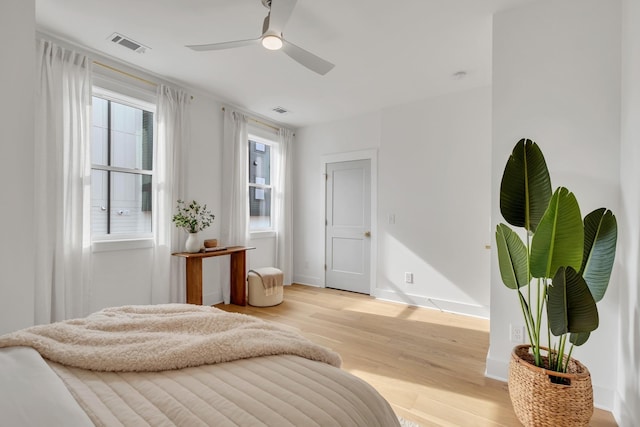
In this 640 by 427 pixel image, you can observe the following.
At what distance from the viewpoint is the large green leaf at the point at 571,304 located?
54.2 inches

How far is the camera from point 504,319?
2195 mm

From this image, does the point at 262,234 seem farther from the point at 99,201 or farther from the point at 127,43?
the point at 127,43

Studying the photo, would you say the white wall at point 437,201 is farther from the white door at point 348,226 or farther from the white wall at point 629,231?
the white wall at point 629,231

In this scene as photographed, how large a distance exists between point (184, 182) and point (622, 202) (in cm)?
385

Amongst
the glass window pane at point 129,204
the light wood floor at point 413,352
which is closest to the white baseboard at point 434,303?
the light wood floor at point 413,352

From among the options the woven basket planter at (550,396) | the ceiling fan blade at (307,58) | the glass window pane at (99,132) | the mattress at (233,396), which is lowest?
the woven basket planter at (550,396)

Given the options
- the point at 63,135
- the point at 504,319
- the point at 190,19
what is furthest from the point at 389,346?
the point at 63,135

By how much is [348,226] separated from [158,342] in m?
3.83

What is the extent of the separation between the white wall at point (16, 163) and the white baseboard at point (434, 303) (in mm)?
3698

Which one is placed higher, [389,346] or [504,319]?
[504,319]

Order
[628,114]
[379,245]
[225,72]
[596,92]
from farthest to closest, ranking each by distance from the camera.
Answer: [379,245] → [225,72] → [596,92] → [628,114]

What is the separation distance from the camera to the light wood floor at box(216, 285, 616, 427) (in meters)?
1.87

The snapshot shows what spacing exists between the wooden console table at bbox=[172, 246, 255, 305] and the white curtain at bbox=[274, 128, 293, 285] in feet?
3.20

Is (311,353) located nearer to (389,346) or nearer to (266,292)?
(389,346)
